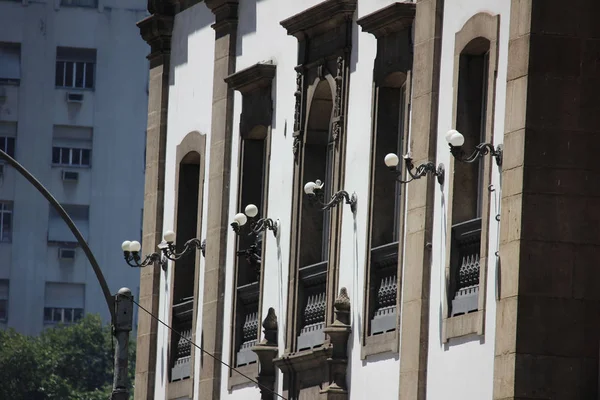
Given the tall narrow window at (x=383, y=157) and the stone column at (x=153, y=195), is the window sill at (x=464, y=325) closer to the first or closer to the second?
the tall narrow window at (x=383, y=157)

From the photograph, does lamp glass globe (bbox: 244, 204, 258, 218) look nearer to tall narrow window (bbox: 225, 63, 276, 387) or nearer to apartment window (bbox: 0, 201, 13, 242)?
tall narrow window (bbox: 225, 63, 276, 387)

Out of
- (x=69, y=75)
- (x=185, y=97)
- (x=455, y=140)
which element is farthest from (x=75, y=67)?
(x=455, y=140)

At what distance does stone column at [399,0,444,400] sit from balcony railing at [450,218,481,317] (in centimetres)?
74

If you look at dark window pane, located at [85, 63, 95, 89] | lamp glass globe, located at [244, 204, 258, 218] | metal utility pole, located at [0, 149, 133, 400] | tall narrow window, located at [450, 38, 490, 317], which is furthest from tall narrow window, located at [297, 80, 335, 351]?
dark window pane, located at [85, 63, 95, 89]

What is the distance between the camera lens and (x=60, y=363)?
88.4 metres

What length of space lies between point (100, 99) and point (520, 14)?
69.7 m

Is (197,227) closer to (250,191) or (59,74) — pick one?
(250,191)

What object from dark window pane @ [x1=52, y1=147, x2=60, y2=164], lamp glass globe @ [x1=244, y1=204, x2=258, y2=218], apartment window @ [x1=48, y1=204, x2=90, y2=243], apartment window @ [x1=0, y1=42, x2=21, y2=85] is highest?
apartment window @ [x1=0, y1=42, x2=21, y2=85]

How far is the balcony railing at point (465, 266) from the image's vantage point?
28172 millimetres

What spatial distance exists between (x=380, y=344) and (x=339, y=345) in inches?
51.9

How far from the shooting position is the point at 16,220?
95312 mm

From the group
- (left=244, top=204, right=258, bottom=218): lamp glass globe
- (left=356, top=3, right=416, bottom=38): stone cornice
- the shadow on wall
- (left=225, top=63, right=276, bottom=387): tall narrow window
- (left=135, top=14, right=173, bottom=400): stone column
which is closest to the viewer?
(left=356, top=3, right=416, bottom=38): stone cornice

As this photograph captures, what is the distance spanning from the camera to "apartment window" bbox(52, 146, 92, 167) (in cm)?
Result: 9569

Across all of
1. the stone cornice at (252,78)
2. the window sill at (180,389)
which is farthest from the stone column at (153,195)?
the stone cornice at (252,78)
